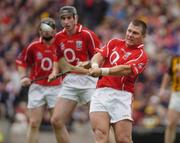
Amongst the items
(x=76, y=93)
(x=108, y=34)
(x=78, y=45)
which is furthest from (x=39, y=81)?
(x=108, y=34)

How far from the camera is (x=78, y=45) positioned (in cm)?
1421

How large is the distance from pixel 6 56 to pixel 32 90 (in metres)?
7.21

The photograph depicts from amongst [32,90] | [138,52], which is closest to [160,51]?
[32,90]

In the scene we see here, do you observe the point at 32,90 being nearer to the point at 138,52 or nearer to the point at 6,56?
the point at 138,52

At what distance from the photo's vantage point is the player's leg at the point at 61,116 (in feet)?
46.6

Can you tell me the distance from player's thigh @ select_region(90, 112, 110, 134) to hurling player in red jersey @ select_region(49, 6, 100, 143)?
1612 mm

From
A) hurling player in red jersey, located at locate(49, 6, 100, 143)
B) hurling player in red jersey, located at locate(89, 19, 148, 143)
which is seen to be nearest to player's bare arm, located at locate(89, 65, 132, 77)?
hurling player in red jersey, located at locate(89, 19, 148, 143)

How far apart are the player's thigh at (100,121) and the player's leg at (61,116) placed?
1572 millimetres

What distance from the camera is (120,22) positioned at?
2333cm

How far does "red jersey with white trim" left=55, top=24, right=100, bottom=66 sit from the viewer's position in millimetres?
14203

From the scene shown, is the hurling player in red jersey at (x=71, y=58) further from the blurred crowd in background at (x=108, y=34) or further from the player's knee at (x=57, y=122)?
the blurred crowd in background at (x=108, y=34)

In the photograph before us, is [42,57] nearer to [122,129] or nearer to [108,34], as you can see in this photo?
[122,129]

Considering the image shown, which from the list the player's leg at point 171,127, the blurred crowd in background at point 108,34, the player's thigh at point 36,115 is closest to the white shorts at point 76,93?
the player's thigh at point 36,115

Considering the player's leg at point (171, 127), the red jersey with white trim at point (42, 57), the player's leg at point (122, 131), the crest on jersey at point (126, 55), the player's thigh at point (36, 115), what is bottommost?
the player's leg at point (171, 127)
